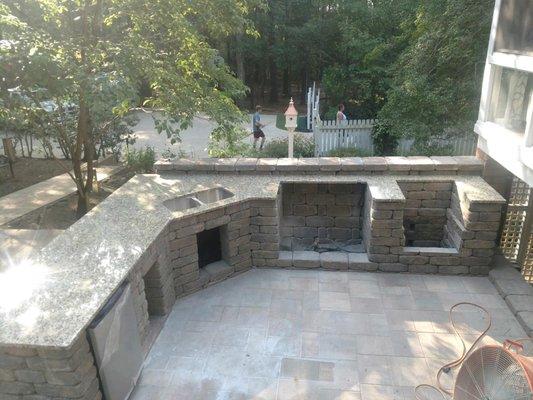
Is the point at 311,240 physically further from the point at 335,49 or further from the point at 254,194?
the point at 335,49

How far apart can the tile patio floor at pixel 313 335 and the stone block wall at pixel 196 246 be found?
155mm

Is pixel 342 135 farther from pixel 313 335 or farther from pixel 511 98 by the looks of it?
pixel 313 335

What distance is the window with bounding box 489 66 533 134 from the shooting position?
4.50 metres

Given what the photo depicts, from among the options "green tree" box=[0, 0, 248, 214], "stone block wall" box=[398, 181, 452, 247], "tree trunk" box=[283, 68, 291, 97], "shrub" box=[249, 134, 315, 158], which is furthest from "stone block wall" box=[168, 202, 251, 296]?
"tree trunk" box=[283, 68, 291, 97]

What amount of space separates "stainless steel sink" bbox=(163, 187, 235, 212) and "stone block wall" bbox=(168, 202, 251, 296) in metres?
0.41

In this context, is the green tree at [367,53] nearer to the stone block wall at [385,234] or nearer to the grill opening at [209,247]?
the stone block wall at [385,234]

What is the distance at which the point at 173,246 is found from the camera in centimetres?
449

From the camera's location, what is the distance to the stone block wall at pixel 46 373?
2588 mm

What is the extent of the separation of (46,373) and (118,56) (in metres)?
4.36

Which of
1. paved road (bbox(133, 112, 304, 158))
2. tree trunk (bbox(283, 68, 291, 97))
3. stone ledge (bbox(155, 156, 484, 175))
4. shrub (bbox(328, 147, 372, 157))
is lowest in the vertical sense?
paved road (bbox(133, 112, 304, 158))

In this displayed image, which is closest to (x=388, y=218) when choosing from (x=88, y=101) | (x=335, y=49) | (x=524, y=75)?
(x=524, y=75)

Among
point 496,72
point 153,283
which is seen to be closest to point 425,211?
point 496,72

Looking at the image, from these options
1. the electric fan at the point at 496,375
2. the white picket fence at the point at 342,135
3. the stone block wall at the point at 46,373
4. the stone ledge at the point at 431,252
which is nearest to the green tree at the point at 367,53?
the white picket fence at the point at 342,135

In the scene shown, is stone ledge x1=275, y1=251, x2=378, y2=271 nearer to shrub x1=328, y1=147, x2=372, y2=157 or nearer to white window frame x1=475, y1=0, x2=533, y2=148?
white window frame x1=475, y1=0, x2=533, y2=148
